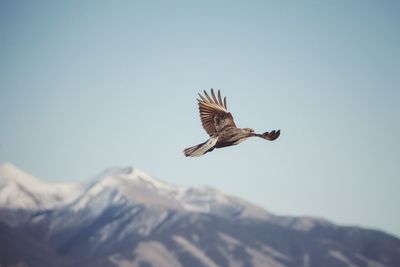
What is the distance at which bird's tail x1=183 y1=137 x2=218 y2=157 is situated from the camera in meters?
12.6

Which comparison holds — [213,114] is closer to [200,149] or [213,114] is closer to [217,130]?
[217,130]

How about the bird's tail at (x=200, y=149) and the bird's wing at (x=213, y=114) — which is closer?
the bird's tail at (x=200, y=149)

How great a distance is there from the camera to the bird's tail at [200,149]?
12570 millimetres

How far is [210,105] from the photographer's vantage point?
1620 centimetres

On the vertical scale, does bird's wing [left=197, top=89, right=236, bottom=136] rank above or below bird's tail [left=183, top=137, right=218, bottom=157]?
above

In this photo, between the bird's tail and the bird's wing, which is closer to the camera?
the bird's tail

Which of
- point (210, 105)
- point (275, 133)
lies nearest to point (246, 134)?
point (275, 133)

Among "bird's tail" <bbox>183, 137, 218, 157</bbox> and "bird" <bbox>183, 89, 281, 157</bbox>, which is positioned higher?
"bird" <bbox>183, 89, 281, 157</bbox>

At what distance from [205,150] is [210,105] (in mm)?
3733

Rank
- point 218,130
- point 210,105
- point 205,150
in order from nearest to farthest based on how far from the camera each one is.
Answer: point 205,150, point 218,130, point 210,105

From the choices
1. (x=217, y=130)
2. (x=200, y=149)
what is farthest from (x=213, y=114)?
(x=200, y=149)

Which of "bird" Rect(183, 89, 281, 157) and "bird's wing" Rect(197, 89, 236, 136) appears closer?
"bird" Rect(183, 89, 281, 157)

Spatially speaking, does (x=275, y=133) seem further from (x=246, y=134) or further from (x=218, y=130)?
(x=218, y=130)

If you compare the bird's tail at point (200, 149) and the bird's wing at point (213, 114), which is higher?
the bird's wing at point (213, 114)
